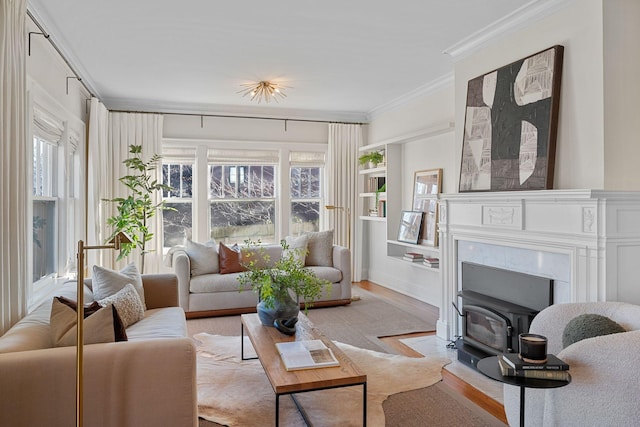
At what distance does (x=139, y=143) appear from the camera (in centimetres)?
614

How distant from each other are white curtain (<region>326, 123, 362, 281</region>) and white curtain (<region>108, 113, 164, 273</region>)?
8.40ft

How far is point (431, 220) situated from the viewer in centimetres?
529

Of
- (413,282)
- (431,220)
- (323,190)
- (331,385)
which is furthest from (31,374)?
(323,190)

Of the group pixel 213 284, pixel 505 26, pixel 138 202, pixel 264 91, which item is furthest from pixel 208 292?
pixel 505 26

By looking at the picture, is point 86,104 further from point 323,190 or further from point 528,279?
point 528,279

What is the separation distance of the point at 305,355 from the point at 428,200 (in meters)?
3.36

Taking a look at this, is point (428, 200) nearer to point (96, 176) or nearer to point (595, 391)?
point (595, 391)

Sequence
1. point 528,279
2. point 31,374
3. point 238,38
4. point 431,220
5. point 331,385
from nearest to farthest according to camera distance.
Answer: point 31,374 < point 331,385 < point 528,279 < point 238,38 < point 431,220

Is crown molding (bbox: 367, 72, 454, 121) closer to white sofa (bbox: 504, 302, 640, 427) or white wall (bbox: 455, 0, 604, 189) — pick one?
white wall (bbox: 455, 0, 604, 189)

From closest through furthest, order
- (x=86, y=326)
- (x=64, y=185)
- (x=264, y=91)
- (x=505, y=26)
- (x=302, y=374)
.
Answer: (x=86, y=326) → (x=302, y=374) → (x=505, y=26) → (x=64, y=185) → (x=264, y=91)

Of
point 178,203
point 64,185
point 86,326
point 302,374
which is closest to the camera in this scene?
point 86,326

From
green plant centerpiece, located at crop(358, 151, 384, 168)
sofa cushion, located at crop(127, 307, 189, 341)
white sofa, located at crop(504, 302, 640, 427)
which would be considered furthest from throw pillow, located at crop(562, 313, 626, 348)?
green plant centerpiece, located at crop(358, 151, 384, 168)

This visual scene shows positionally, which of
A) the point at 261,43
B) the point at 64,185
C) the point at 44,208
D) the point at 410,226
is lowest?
the point at 410,226

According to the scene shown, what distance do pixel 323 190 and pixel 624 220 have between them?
492 centimetres
